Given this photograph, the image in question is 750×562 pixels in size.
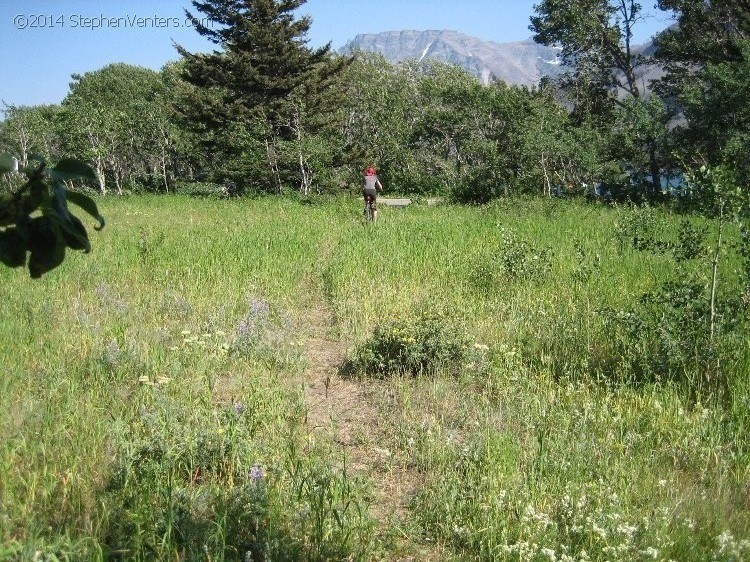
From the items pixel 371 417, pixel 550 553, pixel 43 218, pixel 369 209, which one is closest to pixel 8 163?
pixel 43 218

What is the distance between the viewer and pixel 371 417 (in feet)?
14.7

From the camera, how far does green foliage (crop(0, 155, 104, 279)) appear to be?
4.14 ft

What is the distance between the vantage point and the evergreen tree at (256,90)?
77.6 feet

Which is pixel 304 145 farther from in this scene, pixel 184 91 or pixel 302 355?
pixel 302 355

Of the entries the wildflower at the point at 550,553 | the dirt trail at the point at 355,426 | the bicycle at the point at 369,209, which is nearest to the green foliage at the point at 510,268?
the dirt trail at the point at 355,426

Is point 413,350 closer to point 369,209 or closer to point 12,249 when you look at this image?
point 12,249

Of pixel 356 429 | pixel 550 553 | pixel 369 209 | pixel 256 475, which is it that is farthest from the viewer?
pixel 369 209

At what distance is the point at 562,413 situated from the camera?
13.4 ft

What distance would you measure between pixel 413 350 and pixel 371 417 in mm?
890

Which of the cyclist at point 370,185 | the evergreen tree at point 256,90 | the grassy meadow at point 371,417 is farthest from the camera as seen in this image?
the evergreen tree at point 256,90

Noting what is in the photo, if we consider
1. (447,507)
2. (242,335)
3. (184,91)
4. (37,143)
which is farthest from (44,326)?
(37,143)

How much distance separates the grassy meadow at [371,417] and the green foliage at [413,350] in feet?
0.07

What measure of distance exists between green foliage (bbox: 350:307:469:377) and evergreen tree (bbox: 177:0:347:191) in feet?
60.3

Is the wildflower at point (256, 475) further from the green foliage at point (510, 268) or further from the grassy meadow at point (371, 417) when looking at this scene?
the green foliage at point (510, 268)
